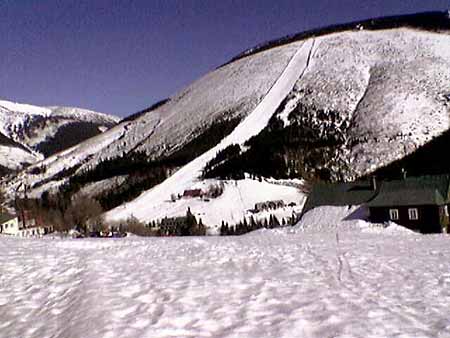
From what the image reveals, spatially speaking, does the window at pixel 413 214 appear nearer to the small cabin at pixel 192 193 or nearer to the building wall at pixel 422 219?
the building wall at pixel 422 219

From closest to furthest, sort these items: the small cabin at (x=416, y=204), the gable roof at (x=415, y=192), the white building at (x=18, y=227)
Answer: the small cabin at (x=416, y=204), the gable roof at (x=415, y=192), the white building at (x=18, y=227)

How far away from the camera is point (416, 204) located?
140ft

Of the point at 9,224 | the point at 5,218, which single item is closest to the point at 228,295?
the point at 5,218

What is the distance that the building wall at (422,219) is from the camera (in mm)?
41594

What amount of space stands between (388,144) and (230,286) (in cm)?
11023

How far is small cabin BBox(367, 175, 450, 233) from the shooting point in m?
41.8

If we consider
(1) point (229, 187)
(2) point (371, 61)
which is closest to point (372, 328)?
(1) point (229, 187)

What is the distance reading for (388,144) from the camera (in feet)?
369

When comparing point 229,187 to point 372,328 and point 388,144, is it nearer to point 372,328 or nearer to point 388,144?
point 388,144

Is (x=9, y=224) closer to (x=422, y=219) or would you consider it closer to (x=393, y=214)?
(x=393, y=214)

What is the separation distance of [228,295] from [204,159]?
132754mm

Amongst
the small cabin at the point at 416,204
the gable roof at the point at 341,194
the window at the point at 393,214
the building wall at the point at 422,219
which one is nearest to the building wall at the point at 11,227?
the gable roof at the point at 341,194

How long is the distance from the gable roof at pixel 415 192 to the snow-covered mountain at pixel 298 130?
1572 inches

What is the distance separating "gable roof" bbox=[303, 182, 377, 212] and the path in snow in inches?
1918
